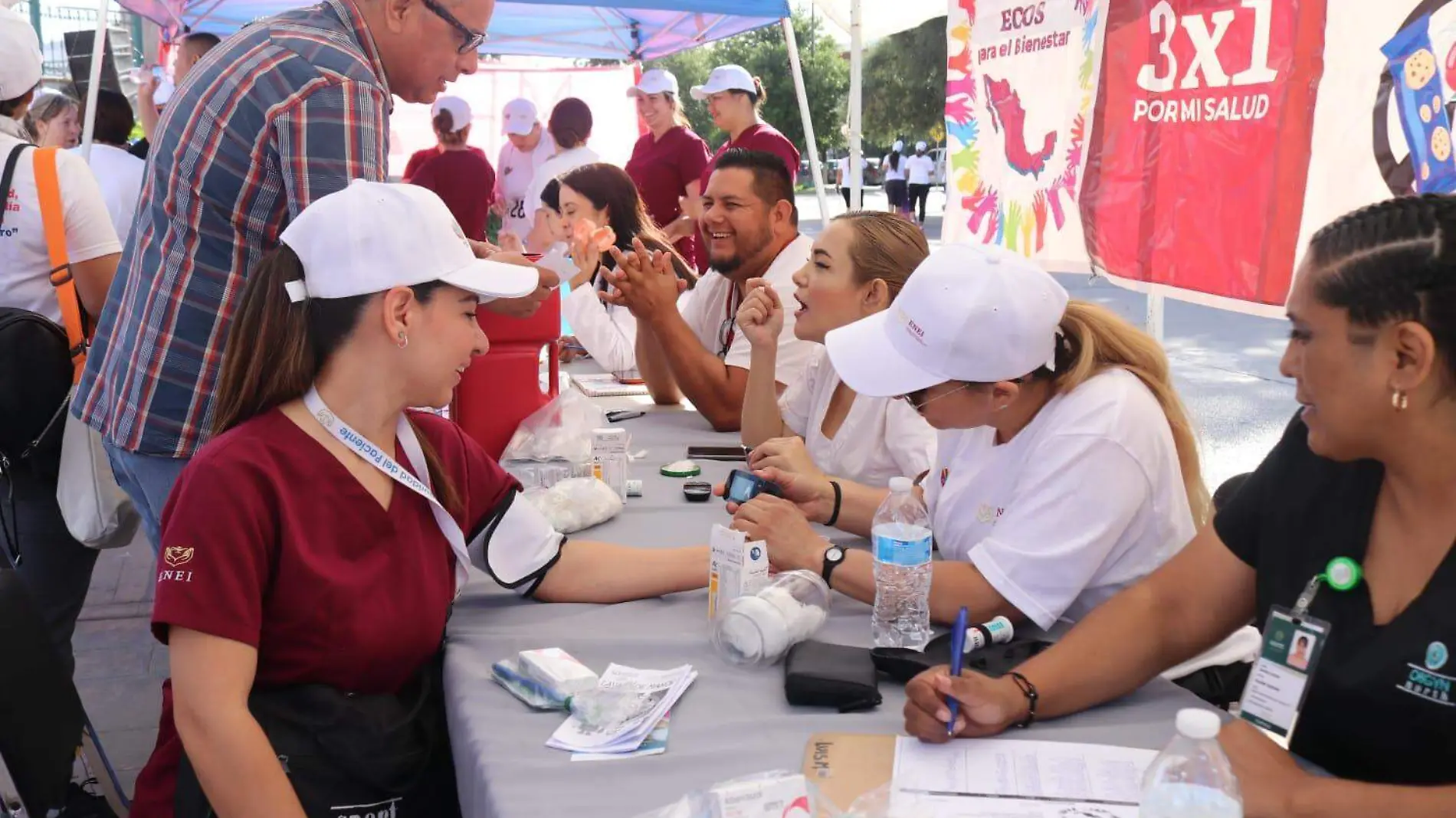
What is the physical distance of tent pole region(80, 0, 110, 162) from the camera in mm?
4898

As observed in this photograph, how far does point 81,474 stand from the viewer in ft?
8.50

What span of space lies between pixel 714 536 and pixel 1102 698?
2.02 ft

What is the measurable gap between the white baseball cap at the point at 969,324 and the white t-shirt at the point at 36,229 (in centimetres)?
194

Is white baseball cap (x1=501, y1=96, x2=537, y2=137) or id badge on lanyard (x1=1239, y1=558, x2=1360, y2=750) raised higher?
white baseball cap (x1=501, y1=96, x2=537, y2=137)

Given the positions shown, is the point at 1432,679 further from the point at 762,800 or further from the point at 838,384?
the point at 838,384

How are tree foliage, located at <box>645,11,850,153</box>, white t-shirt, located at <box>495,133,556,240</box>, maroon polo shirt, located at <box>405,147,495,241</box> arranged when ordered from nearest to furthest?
maroon polo shirt, located at <box>405,147,495,241</box>
white t-shirt, located at <box>495,133,556,240</box>
tree foliage, located at <box>645,11,850,153</box>

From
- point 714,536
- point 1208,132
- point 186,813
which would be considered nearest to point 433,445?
point 714,536

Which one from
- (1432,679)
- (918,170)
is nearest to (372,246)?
(1432,679)

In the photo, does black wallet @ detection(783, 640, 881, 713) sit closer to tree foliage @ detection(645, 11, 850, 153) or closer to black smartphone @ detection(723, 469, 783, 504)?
black smartphone @ detection(723, 469, 783, 504)

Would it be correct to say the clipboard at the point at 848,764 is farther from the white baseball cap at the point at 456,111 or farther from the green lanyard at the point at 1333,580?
the white baseball cap at the point at 456,111

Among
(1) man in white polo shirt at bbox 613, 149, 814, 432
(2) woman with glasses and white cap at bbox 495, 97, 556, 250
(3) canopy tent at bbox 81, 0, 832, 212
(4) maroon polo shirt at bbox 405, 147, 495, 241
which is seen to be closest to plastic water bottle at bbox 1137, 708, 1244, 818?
(1) man in white polo shirt at bbox 613, 149, 814, 432

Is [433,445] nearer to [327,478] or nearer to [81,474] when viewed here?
[327,478]

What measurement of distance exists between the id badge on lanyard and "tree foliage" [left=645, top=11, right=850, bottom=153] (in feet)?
95.8

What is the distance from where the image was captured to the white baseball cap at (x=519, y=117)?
800 cm
